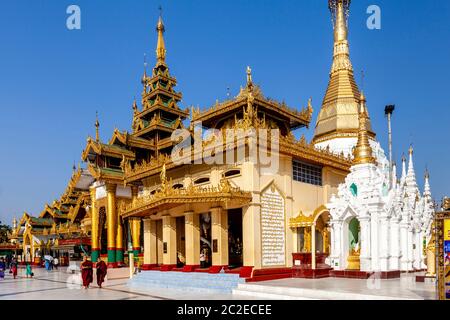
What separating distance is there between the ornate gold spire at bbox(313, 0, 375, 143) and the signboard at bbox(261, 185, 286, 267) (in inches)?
564

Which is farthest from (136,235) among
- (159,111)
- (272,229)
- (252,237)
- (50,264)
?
(50,264)

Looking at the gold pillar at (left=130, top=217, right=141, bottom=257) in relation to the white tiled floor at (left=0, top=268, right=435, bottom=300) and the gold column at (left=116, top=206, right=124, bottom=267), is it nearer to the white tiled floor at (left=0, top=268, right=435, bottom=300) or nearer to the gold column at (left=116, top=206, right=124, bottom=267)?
the gold column at (left=116, top=206, right=124, bottom=267)

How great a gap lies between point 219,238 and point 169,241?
460cm

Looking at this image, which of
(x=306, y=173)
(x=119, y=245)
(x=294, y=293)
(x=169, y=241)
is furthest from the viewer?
(x=119, y=245)

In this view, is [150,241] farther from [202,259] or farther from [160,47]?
[160,47]

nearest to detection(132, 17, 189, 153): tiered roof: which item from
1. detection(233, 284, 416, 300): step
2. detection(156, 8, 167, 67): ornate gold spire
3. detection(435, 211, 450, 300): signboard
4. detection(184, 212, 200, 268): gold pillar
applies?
detection(156, 8, 167, 67): ornate gold spire

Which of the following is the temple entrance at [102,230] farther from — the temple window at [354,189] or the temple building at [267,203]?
the temple window at [354,189]

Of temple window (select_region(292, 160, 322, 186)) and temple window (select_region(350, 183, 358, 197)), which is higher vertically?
temple window (select_region(292, 160, 322, 186))

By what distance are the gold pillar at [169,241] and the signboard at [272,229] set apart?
611 cm

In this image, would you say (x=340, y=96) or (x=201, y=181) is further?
(x=340, y=96)

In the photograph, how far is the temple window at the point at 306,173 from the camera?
2302 cm

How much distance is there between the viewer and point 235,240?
27.2 m

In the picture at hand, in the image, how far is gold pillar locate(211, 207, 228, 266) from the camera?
2088 centimetres
